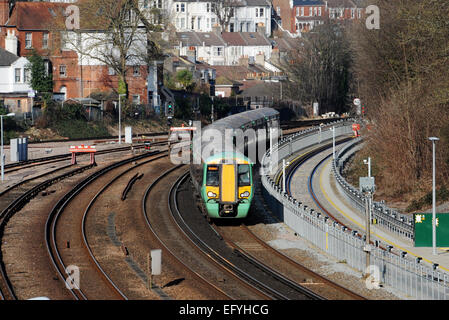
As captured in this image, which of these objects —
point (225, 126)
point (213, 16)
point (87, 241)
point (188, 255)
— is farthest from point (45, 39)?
point (213, 16)

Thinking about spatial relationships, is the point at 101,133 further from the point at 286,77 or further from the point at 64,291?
the point at 64,291

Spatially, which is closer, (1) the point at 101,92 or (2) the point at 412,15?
(2) the point at 412,15

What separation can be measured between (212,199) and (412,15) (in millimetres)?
22804

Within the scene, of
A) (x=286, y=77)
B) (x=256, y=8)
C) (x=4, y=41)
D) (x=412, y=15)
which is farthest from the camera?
(x=256, y=8)

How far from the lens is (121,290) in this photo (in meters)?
24.3

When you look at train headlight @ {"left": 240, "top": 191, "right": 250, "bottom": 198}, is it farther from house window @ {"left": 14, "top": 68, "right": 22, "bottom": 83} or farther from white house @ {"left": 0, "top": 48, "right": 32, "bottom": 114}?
house window @ {"left": 14, "top": 68, "right": 22, "bottom": 83}

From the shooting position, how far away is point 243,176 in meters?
32.6

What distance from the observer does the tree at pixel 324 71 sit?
99750 mm

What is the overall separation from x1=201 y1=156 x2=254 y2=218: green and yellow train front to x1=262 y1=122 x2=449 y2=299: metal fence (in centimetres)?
256

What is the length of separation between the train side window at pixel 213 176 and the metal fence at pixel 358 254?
376 cm

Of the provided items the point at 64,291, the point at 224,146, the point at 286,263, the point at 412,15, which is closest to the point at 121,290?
the point at 64,291

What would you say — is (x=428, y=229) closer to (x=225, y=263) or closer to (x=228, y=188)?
(x=228, y=188)

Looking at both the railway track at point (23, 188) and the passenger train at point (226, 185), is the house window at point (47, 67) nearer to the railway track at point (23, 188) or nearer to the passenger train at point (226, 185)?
the railway track at point (23, 188)

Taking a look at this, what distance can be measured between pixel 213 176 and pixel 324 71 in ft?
227
